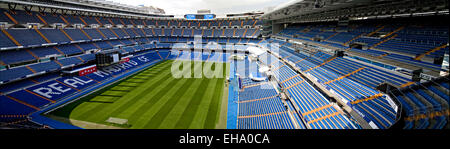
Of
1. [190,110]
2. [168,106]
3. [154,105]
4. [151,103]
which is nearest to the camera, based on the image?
[190,110]

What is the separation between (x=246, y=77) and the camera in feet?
82.8

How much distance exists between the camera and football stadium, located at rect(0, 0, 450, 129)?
1006 centimetres

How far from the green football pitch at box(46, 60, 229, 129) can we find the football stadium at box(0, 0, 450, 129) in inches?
3.7

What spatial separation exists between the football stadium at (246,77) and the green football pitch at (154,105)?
0.31 feet

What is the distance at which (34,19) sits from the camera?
25375 mm

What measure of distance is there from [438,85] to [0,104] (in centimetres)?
2831

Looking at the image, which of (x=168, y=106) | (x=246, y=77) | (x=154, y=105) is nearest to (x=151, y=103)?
(x=154, y=105)

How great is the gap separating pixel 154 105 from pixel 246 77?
41.0 feet

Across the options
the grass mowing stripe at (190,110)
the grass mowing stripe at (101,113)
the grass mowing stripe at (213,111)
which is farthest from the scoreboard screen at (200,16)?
the grass mowing stripe at (101,113)

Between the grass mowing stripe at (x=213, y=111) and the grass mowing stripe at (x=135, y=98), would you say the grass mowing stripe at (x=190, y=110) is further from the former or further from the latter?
the grass mowing stripe at (x=135, y=98)

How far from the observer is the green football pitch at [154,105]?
14.4 meters

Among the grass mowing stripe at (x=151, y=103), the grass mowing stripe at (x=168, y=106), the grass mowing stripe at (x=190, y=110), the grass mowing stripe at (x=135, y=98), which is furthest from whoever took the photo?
the grass mowing stripe at (x=135, y=98)

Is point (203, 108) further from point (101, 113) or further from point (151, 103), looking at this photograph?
point (101, 113)
